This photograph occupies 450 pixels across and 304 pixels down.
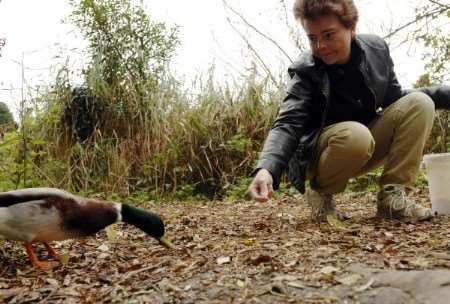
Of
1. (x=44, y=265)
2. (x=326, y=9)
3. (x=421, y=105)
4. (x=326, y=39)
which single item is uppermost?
(x=326, y=9)

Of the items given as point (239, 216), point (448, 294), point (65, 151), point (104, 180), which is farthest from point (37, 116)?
point (448, 294)

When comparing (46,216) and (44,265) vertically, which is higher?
(46,216)

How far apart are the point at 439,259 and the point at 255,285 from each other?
0.61 m

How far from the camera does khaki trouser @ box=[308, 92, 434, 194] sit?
2.76 metres

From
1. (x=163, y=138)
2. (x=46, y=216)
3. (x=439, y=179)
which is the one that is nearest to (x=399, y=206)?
(x=439, y=179)

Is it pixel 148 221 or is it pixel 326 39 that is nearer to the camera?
pixel 148 221

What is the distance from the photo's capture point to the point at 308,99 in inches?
111

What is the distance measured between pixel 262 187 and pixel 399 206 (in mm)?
899

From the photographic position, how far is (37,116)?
6.00m

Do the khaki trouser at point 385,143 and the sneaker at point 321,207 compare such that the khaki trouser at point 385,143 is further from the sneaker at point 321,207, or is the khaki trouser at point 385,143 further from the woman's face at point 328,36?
the woman's face at point 328,36

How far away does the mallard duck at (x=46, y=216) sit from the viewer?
7.32 feet

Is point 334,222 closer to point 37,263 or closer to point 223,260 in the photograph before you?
point 223,260

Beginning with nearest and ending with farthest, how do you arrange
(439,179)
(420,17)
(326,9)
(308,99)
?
1. (326,9)
2. (308,99)
3. (439,179)
4. (420,17)

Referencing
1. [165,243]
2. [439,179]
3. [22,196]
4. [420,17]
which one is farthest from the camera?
[420,17]
